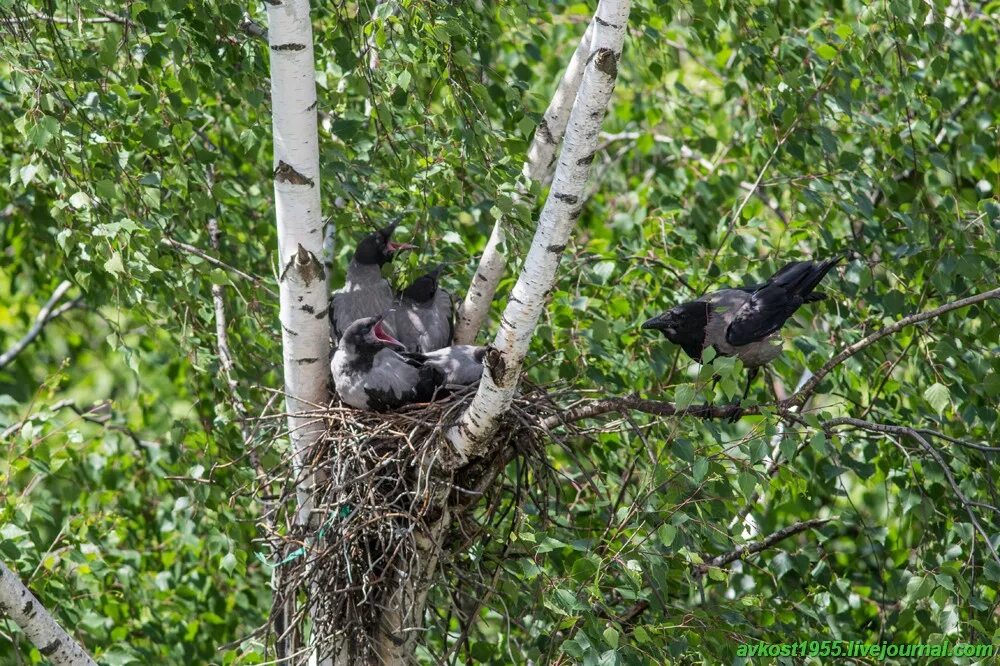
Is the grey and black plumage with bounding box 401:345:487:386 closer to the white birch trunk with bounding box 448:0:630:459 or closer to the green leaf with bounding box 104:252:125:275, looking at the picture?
the white birch trunk with bounding box 448:0:630:459

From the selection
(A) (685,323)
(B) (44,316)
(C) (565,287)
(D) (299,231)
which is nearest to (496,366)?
(D) (299,231)

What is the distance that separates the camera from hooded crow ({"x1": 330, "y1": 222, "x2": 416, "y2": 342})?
495 cm

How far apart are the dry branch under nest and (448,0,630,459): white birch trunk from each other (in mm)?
443

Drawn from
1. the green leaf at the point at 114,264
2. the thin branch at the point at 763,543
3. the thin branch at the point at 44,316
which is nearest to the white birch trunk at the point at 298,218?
the green leaf at the point at 114,264

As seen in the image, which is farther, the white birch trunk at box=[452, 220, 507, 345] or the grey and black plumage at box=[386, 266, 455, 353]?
the grey and black plumage at box=[386, 266, 455, 353]

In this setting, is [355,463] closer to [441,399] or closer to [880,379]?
[441,399]

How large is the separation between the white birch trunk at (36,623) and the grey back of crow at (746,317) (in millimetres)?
2425

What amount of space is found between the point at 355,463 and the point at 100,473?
8.87 ft

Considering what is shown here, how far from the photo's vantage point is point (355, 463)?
383cm

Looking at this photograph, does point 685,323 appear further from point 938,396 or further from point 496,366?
point 496,366

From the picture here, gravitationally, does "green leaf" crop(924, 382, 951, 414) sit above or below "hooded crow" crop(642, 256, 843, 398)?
above

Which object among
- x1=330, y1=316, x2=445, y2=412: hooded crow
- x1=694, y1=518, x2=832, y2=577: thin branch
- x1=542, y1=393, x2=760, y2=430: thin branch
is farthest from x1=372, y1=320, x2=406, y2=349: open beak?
x1=694, y1=518, x2=832, y2=577: thin branch

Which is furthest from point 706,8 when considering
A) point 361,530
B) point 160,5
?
point 361,530

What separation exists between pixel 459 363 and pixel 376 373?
33 centimetres
